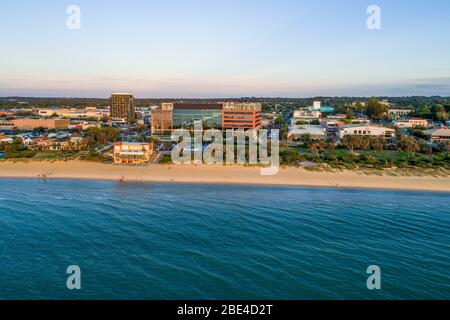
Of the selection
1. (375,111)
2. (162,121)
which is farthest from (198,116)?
(375,111)

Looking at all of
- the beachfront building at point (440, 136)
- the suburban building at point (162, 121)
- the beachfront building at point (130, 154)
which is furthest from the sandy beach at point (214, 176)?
the suburban building at point (162, 121)

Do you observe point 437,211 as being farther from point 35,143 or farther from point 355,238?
point 35,143

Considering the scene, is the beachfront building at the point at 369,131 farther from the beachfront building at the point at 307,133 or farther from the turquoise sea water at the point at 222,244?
the turquoise sea water at the point at 222,244

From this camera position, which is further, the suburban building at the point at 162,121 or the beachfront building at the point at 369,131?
the suburban building at the point at 162,121

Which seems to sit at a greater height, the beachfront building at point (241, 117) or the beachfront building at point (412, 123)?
the beachfront building at point (241, 117)

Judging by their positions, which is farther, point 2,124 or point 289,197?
point 2,124

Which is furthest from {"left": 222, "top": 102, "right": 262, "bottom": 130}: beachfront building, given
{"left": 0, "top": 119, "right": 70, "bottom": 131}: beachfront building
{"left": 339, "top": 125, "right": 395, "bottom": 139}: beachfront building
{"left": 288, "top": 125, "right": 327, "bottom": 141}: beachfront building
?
{"left": 0, "top": 119, "right": 70, "bottom": 131}: beachfront building
